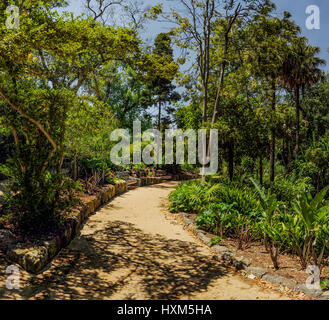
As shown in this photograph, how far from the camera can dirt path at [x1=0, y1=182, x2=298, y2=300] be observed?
437 centimetres

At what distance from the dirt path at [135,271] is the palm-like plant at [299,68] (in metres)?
17.2

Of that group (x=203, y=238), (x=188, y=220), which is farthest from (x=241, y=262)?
(x=188, y=220)

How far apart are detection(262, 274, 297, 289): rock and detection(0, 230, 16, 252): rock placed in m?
4.36

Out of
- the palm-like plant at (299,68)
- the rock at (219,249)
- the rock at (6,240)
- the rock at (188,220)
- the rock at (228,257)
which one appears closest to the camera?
the rock at (6,240)

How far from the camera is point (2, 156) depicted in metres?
13.2

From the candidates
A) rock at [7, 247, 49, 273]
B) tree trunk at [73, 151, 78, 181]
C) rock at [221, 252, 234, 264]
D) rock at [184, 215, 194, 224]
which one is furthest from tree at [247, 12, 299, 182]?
rock at [7, 247, 49, 273]

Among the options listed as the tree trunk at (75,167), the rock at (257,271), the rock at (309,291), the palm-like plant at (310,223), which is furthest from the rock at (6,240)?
the tree trunk at (75,167)

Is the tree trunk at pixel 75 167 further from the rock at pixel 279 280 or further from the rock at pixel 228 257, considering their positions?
the rock at pixel 279 280

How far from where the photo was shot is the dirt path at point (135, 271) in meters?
4.37

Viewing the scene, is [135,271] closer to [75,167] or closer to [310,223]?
[310,223]

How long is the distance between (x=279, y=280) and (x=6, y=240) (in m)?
4.67

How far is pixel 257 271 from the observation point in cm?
505

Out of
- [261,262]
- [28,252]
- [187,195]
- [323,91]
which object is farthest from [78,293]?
[323,91]
